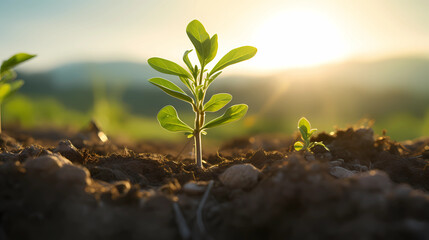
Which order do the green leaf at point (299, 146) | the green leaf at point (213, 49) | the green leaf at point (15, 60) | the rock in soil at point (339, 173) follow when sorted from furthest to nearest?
the green leaf at point (15, 60) → the green leaf at point (299, 146) → the green leaf at point (213, 49) → the rock in soil at point (339, 173)

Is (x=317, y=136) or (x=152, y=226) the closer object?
(x=152, y=226)

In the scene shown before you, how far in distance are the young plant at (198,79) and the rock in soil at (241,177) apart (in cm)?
50

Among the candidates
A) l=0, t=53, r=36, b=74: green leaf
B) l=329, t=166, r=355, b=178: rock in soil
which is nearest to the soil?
l=329, t=166, r=355, b=178: rock in soil

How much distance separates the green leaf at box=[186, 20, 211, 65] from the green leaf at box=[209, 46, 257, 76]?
117 millimetres

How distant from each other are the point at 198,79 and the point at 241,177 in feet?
2.84

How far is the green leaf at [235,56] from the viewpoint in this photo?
244 centimetres

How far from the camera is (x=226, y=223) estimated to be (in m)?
1.56

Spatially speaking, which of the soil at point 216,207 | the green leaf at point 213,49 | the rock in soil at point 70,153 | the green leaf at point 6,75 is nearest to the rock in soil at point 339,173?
the soil at point 216,207

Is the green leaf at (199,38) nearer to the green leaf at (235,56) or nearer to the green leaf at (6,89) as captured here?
the green leaf at (235,56)

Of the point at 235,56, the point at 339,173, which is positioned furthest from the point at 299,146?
the point at 235,56

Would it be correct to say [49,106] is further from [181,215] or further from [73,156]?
[181,215]

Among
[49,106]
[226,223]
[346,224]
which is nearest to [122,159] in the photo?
[226,223]

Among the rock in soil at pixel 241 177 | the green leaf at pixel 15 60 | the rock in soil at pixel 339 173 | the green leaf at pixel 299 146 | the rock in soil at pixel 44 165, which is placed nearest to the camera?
the rock in soil at pixel 44 165

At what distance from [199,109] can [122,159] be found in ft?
2.33
